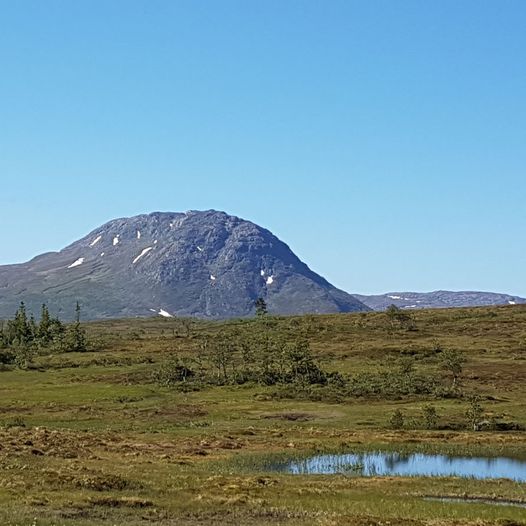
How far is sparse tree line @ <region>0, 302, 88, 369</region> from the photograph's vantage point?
14462 cm

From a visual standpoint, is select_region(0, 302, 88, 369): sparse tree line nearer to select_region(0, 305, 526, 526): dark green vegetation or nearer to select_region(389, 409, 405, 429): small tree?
select_region(0, 305, 526, 526): dark green vegetation

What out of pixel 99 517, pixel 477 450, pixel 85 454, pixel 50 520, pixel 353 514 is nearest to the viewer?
pixel 50 520

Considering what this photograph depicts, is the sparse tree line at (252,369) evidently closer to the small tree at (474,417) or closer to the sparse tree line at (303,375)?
the sparse tree line at (303,375)

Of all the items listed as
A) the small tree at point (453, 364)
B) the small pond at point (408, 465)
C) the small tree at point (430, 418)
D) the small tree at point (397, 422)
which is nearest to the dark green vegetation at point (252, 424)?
the small tree at point (430, 418)

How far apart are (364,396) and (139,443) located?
43.1m

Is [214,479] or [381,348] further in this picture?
[381,348]

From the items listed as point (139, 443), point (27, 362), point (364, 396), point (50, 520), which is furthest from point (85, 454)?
point (27, 362)

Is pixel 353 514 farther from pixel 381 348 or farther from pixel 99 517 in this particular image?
pixel 381 348

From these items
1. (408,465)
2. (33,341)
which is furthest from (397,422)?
(33,341)

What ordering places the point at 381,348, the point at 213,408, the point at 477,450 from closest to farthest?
the point at 477,450, the point at 213,408, the point at 381,348

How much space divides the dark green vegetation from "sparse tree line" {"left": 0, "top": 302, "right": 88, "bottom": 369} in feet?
8.50

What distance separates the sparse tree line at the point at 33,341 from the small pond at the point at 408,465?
281 feet

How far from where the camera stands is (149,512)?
3756 cm

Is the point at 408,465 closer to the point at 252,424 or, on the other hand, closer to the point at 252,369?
the point at 252,424
